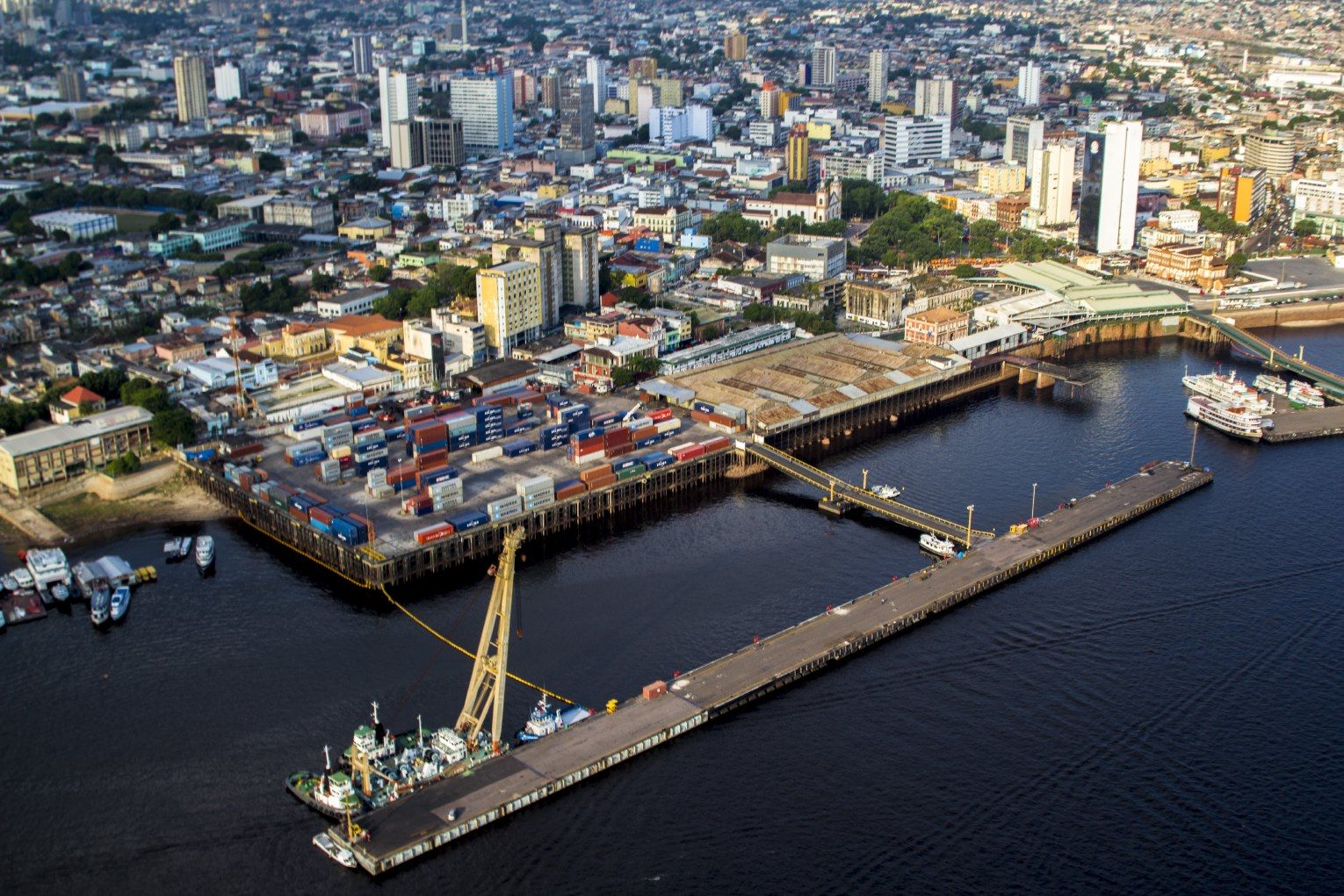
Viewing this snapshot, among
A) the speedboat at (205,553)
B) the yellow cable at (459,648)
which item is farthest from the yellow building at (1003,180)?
the speedboat at (205,553)

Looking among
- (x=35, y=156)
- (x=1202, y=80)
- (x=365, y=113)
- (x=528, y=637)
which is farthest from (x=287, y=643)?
(x=1202, y=80)

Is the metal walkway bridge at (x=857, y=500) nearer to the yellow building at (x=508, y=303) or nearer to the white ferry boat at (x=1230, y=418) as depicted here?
the yellow building at (x=508, y=303)

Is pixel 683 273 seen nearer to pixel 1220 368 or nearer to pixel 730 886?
pixel 1220 368

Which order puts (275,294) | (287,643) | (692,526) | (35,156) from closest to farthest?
(287,643) → (692,526) → (275,294) → (35,156)

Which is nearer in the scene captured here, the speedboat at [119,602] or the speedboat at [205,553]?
the speedboat at [119,602]

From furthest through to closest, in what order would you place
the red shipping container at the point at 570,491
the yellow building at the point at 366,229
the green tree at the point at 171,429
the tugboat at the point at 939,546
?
the yellow building at the point at 366,229 < the green tree at the point at 171,429 < the red shipping container at the point at 570,491 < the tugboat at the point at 939,546

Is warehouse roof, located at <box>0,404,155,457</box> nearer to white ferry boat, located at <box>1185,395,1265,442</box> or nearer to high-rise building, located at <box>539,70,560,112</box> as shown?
white ferry boat, located at <box>1185,395,1265,442</box>

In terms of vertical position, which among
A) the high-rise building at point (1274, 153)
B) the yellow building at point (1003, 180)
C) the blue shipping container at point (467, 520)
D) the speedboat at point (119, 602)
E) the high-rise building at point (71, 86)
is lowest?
the speedboat at point (119, 602)
